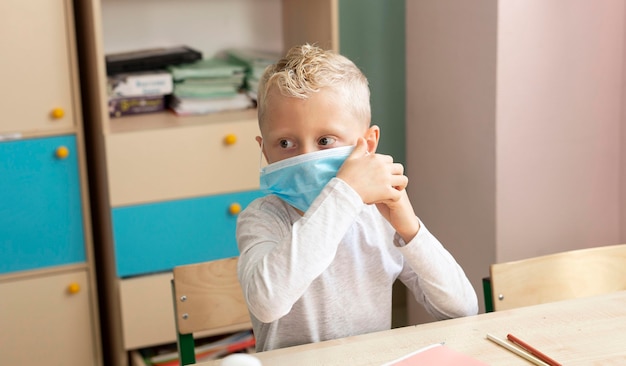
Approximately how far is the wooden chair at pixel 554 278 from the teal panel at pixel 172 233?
1.17 m

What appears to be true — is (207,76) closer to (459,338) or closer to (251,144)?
(251,144)

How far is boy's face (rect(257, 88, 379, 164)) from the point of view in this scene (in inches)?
57.3

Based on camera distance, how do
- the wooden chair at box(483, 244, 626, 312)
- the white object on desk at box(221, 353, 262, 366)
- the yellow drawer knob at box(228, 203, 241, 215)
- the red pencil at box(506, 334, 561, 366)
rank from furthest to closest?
1. the yellow drawer knob at box(228, 203, 241, 215)
2. the wooden chair at box(483, 244, 626, 312)
3. the red pencil at box(506, 334, 561, 366)
4. the white object on desk at box(221, 353, 262, 366)

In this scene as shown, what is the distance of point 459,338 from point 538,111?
1.32 meters

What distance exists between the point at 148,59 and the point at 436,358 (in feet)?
5.67

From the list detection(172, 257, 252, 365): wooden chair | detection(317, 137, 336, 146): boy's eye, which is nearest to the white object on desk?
detection(317, 137, 336, 146): boy's eye

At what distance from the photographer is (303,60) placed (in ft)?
4.95

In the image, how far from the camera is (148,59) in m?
2.74

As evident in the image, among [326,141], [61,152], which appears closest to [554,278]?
[326,141]

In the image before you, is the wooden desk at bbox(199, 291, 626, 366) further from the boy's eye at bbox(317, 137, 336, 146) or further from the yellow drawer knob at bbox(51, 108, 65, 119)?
the yellow drawer knob at bbox(51, 108, 65, 119)

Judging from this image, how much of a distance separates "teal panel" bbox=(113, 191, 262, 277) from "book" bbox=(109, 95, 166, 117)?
328 millimetres

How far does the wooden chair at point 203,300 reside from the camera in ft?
5.40

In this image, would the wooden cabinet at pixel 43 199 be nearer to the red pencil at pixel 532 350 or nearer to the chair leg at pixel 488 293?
the chair leg at pixel 488 293

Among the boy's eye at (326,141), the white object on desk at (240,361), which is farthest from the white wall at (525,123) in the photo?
the white object on desk at (240,361)
